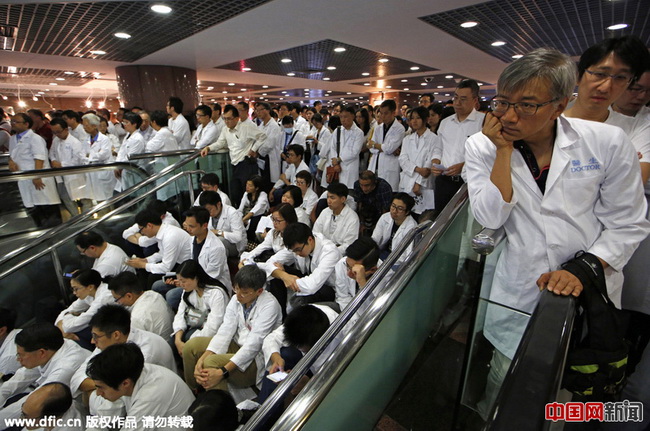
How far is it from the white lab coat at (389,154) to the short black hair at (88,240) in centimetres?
371

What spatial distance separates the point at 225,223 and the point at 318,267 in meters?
1.90

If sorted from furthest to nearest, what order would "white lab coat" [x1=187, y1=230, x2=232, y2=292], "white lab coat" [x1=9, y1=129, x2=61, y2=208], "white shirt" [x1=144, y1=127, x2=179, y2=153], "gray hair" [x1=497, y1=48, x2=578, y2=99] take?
"white shirt" [x1=144, y1=127, x2=179, y2=153], "white lab coat" [x1=9, y1=129, x2=61, y2=208], "white lab coat" [x1=187, y1=230, x2=232, y2=292], "gray hair" [x1=497, y1=48, x2=578, y2=99]

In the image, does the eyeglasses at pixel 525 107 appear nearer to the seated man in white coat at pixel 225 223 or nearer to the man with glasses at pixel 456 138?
the man with glasses at pixel 456 138

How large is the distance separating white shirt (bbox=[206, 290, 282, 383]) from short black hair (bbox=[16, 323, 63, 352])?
1.20 m

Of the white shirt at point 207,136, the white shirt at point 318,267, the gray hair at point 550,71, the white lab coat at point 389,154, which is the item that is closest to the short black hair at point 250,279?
the white shirt at point 318,267

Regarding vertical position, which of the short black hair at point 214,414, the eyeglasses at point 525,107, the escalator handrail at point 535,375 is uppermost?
the eyeglasses at point 525,107

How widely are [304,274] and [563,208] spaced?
8.43 feet

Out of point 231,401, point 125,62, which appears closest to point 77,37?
point 125,62

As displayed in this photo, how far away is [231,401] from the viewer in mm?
2125

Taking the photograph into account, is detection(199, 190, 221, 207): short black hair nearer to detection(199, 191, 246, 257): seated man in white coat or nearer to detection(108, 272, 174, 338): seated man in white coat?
detection(199, 191, 246, 257): seated man in white coat

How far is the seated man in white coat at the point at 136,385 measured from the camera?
6.70 feet

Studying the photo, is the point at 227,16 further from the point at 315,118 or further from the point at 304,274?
the point at 304,274

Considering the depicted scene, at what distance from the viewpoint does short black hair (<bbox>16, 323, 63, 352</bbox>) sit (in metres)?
2.54

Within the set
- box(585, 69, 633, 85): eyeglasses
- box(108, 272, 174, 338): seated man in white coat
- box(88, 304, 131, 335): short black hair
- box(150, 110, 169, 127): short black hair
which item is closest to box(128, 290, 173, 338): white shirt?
box(108, 272, 174, 338): seated man in white coat
